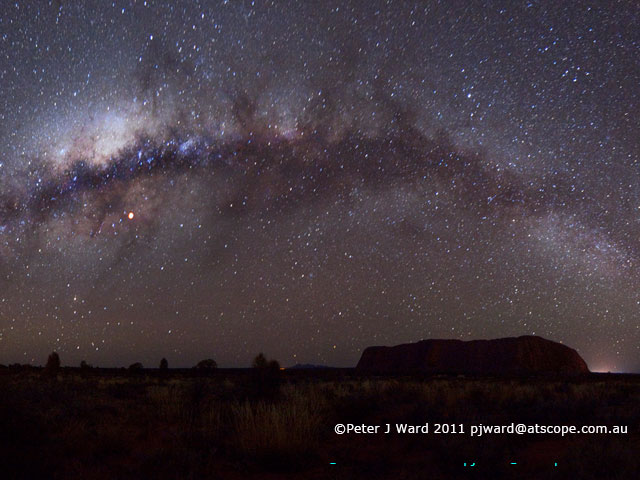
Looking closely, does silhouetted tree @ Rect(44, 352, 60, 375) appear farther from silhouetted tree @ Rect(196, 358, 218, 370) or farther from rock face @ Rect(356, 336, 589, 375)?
rock face @ Rect(356, 336, 589, 375)

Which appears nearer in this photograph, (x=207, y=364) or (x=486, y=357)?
(x=207, y=364)

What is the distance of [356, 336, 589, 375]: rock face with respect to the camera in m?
91.6

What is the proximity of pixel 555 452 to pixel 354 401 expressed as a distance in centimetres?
610

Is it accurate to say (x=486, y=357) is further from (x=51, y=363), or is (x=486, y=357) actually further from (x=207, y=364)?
(x=51, y=363)

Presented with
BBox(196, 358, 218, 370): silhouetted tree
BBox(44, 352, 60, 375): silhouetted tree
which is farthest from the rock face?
BBox(44, 352, 60, 375): silhouetted tree

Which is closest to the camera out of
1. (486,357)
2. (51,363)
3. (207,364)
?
(51,363)

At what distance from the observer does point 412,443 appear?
881 cm

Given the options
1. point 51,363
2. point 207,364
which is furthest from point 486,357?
point 51,363

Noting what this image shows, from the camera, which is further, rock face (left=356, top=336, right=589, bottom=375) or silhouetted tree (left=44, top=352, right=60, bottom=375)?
rock face (left=356, top=336, right=589, bottom=375)

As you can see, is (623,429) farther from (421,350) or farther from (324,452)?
(421,350)

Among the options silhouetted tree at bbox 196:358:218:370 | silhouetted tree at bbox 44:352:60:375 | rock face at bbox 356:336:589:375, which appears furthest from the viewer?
rock face at bbox 356:336:589:375

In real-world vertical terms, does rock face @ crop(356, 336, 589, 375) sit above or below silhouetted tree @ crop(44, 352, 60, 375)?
below

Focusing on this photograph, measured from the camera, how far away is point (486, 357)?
319 feet

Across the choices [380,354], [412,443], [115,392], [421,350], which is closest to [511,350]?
[421,350]
